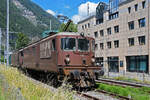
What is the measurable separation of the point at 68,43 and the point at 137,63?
22.0 meters

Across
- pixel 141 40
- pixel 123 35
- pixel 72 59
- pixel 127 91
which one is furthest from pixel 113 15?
pixel 127 91

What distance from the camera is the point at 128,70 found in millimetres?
33125

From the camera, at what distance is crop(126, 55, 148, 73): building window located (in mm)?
29614

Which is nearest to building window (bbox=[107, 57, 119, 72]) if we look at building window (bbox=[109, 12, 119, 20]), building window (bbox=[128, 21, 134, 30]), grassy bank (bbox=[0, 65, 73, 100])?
building window (bbox=[128, 21, 134, 30])

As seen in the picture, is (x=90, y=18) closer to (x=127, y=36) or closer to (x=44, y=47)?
(x=127, y=36)

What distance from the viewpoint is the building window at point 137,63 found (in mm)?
29614

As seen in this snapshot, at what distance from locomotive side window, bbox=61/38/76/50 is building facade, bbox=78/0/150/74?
772 inches

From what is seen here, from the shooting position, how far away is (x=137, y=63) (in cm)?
3112

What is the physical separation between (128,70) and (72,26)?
653 inches

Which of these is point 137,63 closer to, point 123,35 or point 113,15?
point 123,35

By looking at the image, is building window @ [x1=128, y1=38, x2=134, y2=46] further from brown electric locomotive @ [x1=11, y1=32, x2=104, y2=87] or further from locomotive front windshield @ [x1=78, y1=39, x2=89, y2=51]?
locomotive front windshield @ [x1=78, y1=39, x2=89, y2=51]

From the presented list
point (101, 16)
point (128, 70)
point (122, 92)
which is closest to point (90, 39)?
point (122, 92)

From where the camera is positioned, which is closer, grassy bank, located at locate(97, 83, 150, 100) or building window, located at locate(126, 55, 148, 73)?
grassy bank, located at locate(97, 83, 150, 100)

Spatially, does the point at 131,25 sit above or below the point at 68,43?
above
